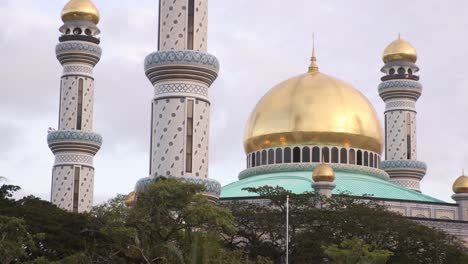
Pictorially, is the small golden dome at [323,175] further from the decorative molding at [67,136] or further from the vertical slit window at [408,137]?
the vertical slit window at [408,137]

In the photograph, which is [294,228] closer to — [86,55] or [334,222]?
[334,222]

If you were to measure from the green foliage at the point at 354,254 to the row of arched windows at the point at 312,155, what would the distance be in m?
15.0

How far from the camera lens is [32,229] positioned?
3466 centimetres

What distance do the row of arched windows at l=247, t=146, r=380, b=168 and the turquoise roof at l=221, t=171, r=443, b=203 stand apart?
65 cm

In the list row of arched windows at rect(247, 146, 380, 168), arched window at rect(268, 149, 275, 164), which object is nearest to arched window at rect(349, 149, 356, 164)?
row of arched windows at rect(247, 146, 380, 168)

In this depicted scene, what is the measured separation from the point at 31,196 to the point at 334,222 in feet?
32.0

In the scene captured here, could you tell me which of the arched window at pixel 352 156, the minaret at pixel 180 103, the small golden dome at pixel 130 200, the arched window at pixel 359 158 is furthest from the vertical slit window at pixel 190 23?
the arched window at pixel 359 158

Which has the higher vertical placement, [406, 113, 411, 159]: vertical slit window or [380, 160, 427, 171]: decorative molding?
[406, 113, 411, 159]: vertical slit window

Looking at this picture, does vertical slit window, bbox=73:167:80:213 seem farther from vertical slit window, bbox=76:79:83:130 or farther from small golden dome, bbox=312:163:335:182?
small golden dome, bbox=312:163:335:182

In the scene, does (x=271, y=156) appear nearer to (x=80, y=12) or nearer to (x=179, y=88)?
(x=80, y=12)

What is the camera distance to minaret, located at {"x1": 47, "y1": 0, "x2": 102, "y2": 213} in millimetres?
49781

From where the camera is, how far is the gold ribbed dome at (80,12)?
52656 mm

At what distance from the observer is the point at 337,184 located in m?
46.8

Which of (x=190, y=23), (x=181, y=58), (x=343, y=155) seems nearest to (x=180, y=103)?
(x=181, y=58)
